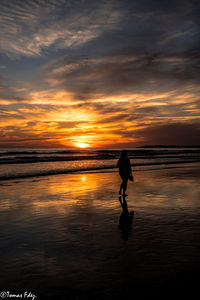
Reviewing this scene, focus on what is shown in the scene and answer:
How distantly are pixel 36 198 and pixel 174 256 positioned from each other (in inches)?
318

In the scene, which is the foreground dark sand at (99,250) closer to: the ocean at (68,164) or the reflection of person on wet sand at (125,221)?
the reflection of person on wet sand at (125,221)

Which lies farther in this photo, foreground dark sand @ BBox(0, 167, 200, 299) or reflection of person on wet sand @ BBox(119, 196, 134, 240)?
reflection of person on wet sand @ BBox(119, 196, 134, 240)

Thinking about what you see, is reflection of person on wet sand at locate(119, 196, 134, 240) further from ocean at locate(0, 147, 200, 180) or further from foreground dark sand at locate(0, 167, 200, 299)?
ocean at locate(0, 147, 200, 180)

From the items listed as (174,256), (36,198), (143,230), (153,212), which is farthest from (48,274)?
(36,198)

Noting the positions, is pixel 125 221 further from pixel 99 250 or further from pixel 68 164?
pixel 68 164

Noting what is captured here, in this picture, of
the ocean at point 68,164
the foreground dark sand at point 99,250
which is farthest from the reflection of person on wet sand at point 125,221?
the ocean at point 68,164

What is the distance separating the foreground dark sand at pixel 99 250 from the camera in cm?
412

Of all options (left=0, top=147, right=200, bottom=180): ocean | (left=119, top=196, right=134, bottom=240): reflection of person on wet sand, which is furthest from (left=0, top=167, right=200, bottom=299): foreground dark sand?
(left=0, top=147, right=200, bottom=180): ocean

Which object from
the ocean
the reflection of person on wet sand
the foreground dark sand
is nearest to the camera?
the foreground dark sand

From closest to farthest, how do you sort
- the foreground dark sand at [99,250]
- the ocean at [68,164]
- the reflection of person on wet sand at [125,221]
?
the foreground dark sand at [99,250] < the reflection of person on wet sand at [125,221] < the ocean at [68,164]

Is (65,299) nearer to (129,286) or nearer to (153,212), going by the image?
(129,286)

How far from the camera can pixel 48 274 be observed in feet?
14.8

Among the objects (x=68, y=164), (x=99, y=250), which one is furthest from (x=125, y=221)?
(x=68, y=164)

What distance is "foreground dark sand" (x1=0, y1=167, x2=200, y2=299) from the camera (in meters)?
4.12
